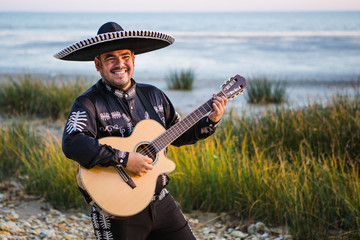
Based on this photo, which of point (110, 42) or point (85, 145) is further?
point (110, 42)

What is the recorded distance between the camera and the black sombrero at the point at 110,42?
8.02ft

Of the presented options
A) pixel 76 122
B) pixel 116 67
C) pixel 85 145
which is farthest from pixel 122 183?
pixel 116 67

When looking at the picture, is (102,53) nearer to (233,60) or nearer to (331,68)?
(331,68)

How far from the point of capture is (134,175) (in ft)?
8.52

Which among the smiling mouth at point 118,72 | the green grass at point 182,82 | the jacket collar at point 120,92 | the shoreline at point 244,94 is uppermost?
the smiling mouth at point 118,72

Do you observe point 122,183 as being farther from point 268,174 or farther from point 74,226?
point 268,174

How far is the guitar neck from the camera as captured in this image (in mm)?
2695

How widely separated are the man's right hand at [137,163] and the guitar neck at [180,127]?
0.17 meters

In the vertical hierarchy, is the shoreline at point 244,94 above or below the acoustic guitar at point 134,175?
below

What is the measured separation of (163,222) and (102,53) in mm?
1073

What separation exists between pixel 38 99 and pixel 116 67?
5.96m

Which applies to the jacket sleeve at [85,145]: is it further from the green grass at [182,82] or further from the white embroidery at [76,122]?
the green grass at [182,82]

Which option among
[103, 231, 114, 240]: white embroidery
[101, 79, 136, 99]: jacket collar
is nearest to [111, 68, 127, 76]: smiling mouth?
[101, 79, 136, 99]: jacket collar

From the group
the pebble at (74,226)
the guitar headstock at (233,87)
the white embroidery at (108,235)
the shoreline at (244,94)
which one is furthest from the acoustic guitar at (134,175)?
the shoreline at (244,94)
